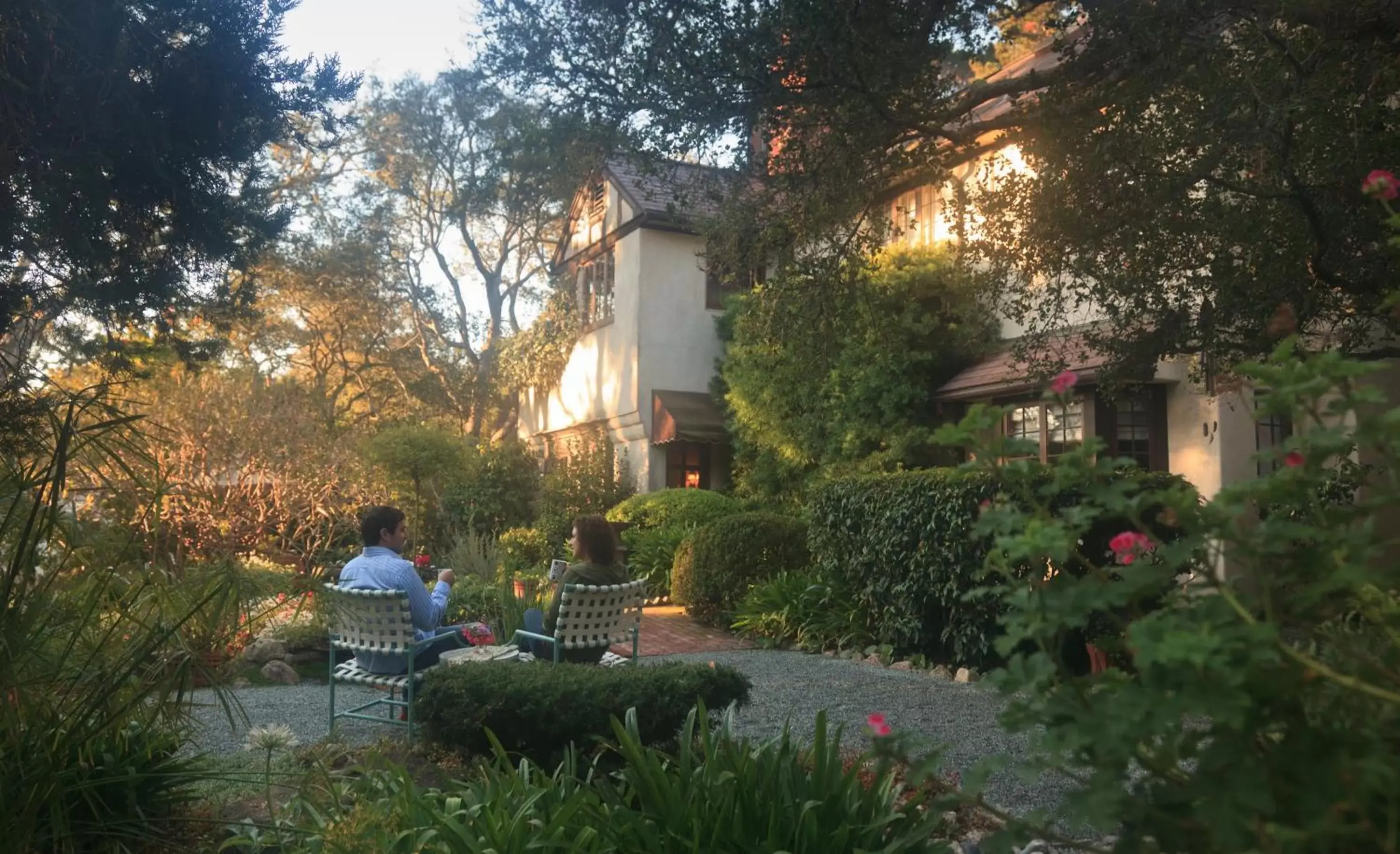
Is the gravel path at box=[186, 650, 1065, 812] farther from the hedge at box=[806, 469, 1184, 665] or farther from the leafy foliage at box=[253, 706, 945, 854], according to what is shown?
the leafy foliage at box=[253, 706, 945, 854]

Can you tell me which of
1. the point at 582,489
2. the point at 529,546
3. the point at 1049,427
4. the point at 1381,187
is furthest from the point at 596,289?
the point at 1381,187

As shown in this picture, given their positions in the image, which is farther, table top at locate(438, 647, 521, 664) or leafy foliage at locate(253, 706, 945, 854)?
table top at locate(438, 647, 521, 664)

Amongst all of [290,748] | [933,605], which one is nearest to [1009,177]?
[933,605]

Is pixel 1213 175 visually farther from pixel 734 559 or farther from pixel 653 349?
pixel 653 349

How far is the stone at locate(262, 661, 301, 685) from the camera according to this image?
9.27 metres

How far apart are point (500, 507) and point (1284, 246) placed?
54.1ft

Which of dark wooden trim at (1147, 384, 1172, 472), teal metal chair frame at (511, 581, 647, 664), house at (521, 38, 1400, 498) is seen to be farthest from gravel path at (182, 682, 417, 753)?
dark wooden trim at (1147, 384, 1172, 472)

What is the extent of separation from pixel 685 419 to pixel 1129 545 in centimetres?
1787

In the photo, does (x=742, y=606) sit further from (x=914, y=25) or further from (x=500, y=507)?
(x=500, y=507)

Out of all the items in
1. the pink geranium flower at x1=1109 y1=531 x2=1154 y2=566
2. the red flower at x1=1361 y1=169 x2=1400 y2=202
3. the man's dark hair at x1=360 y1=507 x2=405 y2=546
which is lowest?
the man's dark hair at x1=360 y1=507 x2=405 y2=546

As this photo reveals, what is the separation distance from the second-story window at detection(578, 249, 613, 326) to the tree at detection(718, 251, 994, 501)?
4989 mm

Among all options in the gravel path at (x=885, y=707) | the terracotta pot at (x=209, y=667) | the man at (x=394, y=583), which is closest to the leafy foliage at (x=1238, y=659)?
the terracotta pot at (x=209, y=667)

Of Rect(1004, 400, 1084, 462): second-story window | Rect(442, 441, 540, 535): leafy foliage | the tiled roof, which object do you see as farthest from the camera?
Rect(442, 441, 540, 535): leafy foliage

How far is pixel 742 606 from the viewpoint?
12.3 m
